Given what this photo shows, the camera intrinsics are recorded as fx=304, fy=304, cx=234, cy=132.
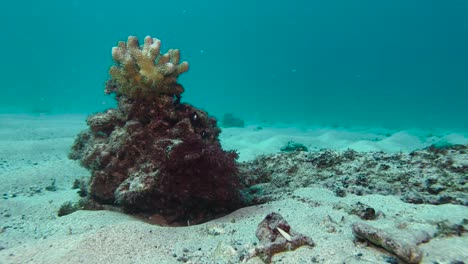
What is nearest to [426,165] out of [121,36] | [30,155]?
[30,155]

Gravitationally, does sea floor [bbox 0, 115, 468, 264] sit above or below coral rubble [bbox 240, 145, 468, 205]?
below

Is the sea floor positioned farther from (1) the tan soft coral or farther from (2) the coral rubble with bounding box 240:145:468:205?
(1) the tan soft coral

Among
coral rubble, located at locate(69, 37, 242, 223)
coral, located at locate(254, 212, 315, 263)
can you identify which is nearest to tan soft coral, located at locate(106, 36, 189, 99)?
coral rubble, located at locate(69, 37, 242, 223)

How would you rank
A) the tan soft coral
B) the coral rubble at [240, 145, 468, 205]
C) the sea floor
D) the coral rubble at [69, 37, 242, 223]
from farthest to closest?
the tan soft coral
the coral rubble at [240, 145, 468, 205]
the coral rubble at [69, 37, 242, 223]
the sea floor

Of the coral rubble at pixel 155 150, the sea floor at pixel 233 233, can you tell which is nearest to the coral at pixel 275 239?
the sea floor at pixel 233 233

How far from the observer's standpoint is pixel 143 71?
4621mm

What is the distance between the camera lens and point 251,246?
115 inches

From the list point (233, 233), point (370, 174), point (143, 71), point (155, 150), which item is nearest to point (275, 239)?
point (233, 233)

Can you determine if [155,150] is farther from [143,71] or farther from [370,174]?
[370,174]

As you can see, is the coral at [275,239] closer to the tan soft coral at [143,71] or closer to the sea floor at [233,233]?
the sea floor at [233,233]

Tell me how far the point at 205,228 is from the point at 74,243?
1415 mm

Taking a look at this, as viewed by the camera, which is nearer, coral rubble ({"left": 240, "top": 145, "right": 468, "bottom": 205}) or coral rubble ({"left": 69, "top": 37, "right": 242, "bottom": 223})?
coral rubble ({"left": 69, "top": 37, "right": 242, "bottom": 223})

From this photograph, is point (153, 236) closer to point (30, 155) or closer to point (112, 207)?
point (112, 207)

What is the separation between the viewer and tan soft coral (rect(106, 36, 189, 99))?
183 inches
